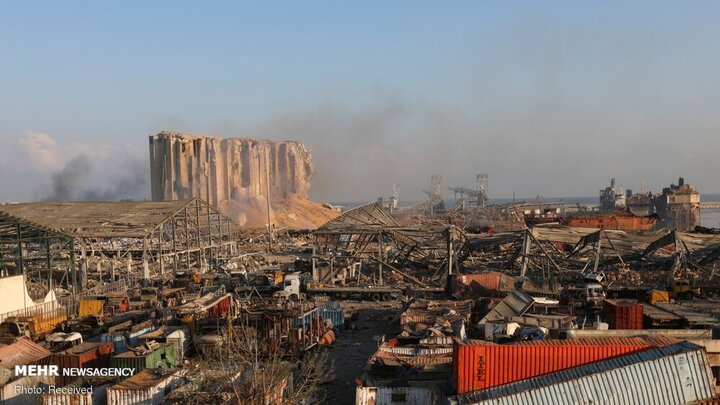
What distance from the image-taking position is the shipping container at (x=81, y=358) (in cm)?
1483

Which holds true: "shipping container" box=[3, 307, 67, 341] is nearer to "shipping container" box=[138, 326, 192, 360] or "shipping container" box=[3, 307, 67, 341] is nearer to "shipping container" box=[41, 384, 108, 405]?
"shipping container" box=[138, 326, 192, 360]

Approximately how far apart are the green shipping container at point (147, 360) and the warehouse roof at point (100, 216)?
19.7 meters

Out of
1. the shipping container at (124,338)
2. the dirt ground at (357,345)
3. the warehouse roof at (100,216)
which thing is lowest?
the dirt ground at (357,345)

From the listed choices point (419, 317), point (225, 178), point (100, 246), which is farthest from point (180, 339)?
point (225, 178)

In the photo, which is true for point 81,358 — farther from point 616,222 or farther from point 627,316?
point 616,222

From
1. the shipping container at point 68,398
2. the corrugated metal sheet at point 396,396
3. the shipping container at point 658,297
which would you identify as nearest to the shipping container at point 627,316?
the shipping container at point 658,297

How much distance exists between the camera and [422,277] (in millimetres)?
34812

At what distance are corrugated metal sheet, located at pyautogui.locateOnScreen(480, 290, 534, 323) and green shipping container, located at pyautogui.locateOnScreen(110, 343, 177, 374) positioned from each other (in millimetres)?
8645

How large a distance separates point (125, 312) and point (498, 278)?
14.2 m

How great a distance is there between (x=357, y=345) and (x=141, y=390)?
8822mm

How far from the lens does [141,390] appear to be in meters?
12.9

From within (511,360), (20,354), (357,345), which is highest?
(511,360)

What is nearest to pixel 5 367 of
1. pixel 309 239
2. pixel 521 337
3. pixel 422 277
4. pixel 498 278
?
pixel 521 337

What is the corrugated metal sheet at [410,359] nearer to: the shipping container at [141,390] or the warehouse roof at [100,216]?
the shipping container at [141,390]
